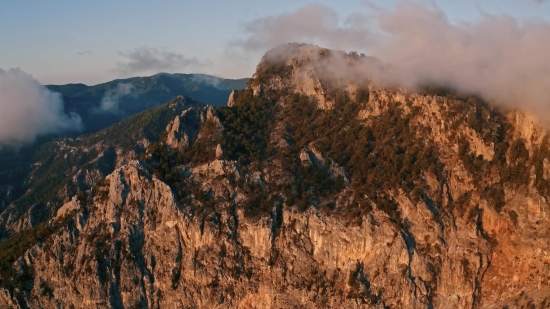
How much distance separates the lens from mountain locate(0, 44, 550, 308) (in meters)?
81.4

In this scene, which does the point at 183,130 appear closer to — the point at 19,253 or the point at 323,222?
the point at 323,222

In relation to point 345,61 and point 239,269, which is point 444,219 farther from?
point 345,61

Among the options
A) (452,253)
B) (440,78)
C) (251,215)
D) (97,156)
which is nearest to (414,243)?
(452,253)

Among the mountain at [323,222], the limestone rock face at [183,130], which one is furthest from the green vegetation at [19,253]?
the limestone rock face at [183,130]

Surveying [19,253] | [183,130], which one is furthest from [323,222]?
[19,253]

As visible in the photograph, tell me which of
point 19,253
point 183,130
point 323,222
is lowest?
point 19,253

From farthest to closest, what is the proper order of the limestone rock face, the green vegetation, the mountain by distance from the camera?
the limestone rock face
the green vegetation
the mountain

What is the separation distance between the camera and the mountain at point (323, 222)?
81.4 metres

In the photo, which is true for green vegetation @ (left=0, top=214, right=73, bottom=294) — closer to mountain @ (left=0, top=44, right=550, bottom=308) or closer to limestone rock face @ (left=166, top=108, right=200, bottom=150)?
mountain @ (left=0, top=44, right=550, bottom=308)

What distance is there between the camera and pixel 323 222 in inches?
3418

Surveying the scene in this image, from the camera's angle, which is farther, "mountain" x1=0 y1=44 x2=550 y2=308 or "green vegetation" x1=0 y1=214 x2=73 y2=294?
"green vegetation" x1=0 y1=214 x2=73 y2=294

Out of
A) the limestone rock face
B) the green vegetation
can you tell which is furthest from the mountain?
the limestone rock face

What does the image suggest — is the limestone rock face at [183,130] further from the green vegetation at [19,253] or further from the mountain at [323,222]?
the green vegetation at [19,253]

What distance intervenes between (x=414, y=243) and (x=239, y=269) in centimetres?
3001
